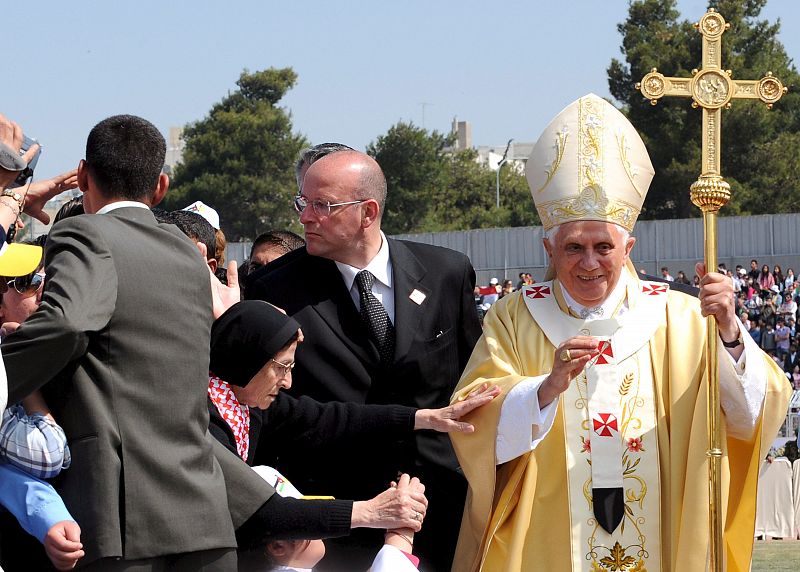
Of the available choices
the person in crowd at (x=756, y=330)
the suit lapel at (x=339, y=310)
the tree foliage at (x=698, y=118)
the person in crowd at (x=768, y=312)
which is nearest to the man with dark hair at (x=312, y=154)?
the suit lapel at (x=339, y=310)

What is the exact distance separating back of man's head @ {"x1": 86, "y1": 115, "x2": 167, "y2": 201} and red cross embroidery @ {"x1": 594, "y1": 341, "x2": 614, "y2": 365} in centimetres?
203

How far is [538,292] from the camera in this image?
16.3 feet

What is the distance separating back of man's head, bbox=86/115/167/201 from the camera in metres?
3.45

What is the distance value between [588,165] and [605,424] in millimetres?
1025

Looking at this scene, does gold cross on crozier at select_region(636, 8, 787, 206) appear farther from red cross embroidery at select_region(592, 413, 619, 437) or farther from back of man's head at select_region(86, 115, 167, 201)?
back of man's head at select_region(86, 115, 167, 201)

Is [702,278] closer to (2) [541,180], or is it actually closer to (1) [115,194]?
(2) [541,180]

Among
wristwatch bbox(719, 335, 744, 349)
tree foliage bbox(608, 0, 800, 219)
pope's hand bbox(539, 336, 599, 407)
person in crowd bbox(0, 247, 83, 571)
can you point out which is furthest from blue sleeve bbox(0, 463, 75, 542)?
tree foliage bbox(608, 0, 800, 219)

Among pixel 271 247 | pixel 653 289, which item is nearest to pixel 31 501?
pixel 653 289

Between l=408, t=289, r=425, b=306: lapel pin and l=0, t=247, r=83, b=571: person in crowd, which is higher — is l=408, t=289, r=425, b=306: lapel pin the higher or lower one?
the higher one

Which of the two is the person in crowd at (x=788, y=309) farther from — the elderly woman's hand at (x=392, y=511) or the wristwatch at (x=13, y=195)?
the wristwatch at (x=13, y=195)

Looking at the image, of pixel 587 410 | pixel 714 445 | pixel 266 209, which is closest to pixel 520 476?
pixel 587 410

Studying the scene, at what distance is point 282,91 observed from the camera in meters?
65.4

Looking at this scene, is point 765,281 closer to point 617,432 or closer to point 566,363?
point 617,432

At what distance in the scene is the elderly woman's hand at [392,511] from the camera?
3.80 meters
